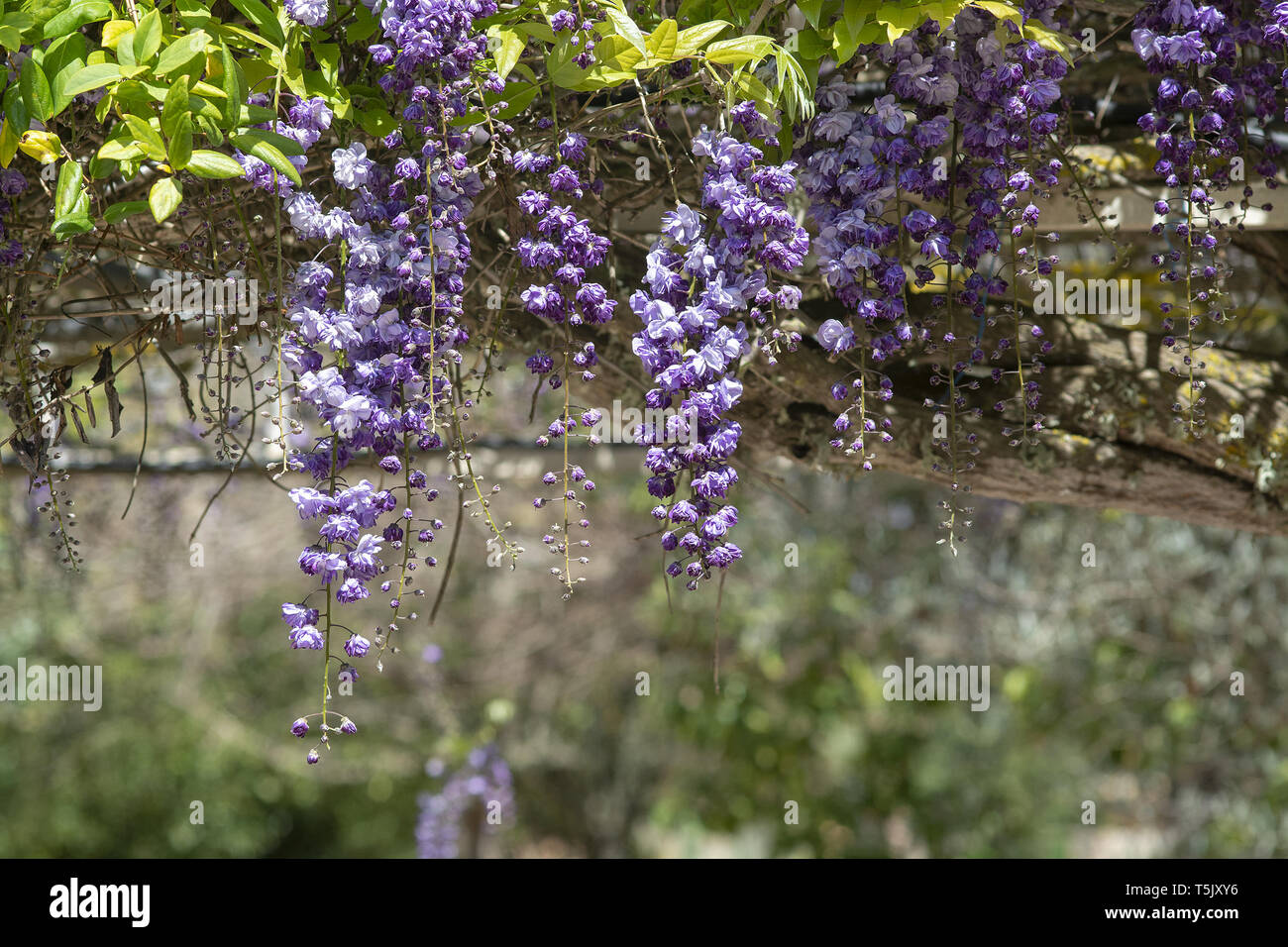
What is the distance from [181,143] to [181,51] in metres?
0.08

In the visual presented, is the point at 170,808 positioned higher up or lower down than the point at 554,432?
lower down

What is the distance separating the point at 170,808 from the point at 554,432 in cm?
503

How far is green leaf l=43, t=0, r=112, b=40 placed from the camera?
3.41ft

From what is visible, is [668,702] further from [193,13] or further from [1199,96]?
[193,13]

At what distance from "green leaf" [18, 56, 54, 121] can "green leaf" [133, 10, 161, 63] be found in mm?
105

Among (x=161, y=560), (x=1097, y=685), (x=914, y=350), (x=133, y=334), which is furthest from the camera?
(x=1097, y=685)

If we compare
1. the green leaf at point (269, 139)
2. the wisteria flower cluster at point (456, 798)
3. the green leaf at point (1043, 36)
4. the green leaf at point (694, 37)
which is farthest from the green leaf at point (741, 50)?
the wisteria flower cluster at point (456, 798)

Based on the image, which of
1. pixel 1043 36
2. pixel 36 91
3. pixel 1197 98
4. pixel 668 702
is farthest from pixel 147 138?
pixel 668 702

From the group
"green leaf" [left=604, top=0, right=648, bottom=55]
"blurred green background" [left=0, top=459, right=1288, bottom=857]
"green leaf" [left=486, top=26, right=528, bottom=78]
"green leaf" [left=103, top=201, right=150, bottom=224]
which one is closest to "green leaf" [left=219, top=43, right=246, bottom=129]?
"green leaf" [left=103, top=201, right=150, bottom=224]

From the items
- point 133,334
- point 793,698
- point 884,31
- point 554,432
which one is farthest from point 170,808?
point 884,31

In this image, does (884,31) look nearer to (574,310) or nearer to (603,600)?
(574,310)

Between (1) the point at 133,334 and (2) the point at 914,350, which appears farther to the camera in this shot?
(2) the point at 914,350

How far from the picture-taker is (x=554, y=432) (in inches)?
46.9

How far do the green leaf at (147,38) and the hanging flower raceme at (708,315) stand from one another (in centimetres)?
49
